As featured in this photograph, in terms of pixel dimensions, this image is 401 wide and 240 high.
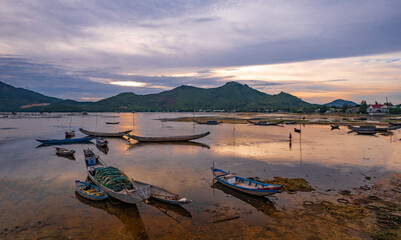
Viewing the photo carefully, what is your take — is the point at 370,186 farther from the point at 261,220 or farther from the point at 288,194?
the point at 261,220

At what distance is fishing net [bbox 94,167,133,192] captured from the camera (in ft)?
50.0

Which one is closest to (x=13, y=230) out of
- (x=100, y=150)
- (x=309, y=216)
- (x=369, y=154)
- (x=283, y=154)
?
(x=309, y=216)

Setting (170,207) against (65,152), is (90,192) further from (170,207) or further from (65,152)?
(65,152)

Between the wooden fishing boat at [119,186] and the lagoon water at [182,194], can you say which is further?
the wooden fishing boat at [119,186]

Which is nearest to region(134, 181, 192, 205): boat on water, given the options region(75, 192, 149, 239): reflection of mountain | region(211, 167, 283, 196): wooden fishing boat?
region(75, 192, 149, 239): reflection of mountain

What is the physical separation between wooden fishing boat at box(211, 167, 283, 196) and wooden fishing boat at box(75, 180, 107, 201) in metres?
8.68

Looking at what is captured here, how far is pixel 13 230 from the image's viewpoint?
39.5 feet

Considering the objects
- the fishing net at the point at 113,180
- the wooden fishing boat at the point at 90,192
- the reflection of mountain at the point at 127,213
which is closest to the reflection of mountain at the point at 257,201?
the reflection of mountain at the point at 127,213

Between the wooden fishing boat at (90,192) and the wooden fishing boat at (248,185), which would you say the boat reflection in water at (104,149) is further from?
the wooden fishing boat at (248,185)

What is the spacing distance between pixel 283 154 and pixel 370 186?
12416mm

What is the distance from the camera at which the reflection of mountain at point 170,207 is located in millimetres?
13797

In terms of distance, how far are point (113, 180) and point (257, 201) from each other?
9933 millimetres

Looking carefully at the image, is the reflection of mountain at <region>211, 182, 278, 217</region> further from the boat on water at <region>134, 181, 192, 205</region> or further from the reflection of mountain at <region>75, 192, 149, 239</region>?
the reflection of mountain at <region>75, 192, 149, 239</region>

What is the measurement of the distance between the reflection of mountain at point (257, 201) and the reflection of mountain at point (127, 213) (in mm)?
6724
